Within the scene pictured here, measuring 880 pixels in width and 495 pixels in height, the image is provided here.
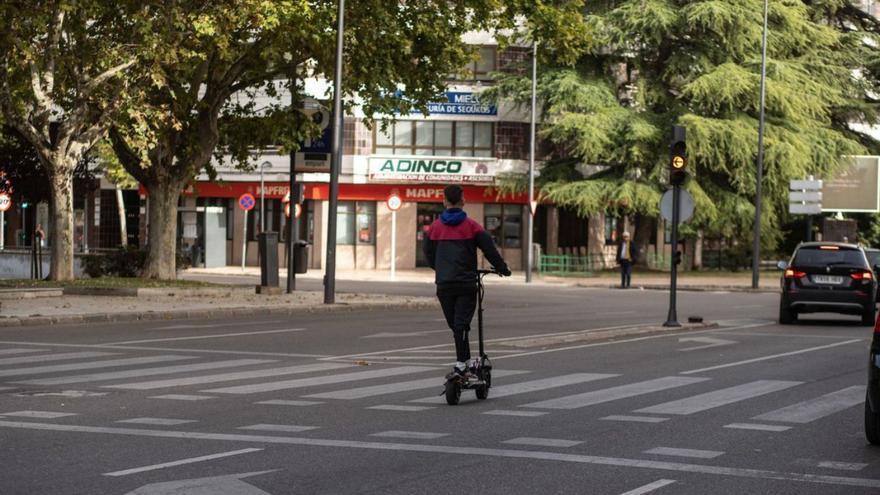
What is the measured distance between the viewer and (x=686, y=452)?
32.6 ft

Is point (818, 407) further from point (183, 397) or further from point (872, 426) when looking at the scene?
point (183, 397)

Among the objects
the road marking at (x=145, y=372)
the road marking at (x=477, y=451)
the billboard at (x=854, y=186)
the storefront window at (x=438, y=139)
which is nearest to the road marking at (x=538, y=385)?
the road marking at (x=477, y=451)

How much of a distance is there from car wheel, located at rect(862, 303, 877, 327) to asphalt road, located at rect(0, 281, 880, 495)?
5601mm

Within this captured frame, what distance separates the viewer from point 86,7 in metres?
29.8

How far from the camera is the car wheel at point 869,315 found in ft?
91.5

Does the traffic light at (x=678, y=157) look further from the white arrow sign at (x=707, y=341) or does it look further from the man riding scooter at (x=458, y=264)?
the man riding scooter at (x=458, y=264)

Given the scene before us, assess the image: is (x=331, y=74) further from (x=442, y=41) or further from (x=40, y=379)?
(x=40, y=379)

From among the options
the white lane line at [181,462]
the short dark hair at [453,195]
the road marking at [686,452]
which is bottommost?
the road marking at [686,452]

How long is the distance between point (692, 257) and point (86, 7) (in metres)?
44.0

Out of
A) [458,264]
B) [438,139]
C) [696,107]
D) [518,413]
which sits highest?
[696,107]

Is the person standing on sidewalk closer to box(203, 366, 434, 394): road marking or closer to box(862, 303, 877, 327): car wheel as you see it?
box(862, 303, 877, 327): car wheel

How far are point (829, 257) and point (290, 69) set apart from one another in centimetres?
1378

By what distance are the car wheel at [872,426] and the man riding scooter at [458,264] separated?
142 inches

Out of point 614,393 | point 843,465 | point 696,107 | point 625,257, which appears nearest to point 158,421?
point 614,393
